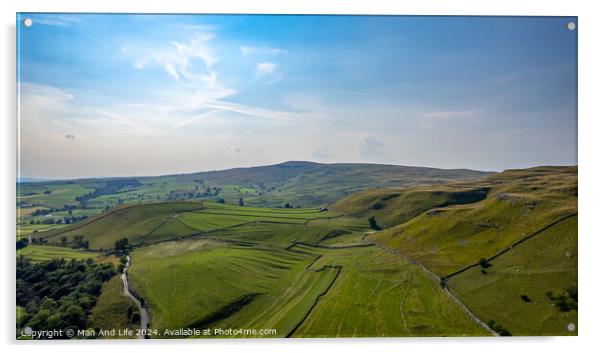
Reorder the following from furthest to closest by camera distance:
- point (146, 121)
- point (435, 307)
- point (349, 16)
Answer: point (146, 121), point (435, 307), point (349, 16)

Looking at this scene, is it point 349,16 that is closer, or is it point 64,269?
point 349,16

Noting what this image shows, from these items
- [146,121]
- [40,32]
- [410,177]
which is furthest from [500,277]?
[40,32]

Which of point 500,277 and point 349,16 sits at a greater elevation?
point 349,16

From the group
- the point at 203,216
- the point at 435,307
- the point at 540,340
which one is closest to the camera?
the point at 540,340

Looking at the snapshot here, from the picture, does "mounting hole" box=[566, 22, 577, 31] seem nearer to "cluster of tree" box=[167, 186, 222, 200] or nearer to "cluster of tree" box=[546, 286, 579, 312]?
"cluster of tree" box=[546, 286, 579, 312]

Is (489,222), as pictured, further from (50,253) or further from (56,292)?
(50,253)

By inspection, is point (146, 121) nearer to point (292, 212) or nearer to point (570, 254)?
point (292, 212)
